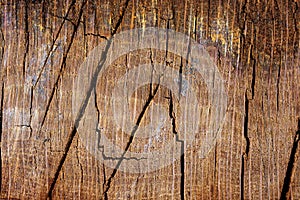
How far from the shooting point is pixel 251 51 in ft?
9.52

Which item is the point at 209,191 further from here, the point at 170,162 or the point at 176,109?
the point at 176,109

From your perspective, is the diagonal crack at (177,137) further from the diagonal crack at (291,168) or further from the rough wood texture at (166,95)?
the diagonal crack at (291,168)

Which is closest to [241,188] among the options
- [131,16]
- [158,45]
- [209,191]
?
[209,191]

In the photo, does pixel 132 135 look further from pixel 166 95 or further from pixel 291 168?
pixel 291 168

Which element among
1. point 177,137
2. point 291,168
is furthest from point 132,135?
point 291,168

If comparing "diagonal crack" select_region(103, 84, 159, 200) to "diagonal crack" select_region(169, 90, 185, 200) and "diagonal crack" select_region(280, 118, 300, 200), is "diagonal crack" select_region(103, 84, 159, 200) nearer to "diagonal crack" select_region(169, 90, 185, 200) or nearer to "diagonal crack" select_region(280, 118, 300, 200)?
"diagonal crack" select_region(169, 90, 185, 200)

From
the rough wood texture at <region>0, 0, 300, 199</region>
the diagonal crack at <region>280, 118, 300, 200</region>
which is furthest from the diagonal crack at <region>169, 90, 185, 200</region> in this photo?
the diagonal crack at <region>280, 118, 300, 200</region>

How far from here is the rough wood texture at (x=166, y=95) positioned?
2904 mm

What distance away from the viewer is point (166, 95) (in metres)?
2.91

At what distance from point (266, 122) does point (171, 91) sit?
1.66 ft

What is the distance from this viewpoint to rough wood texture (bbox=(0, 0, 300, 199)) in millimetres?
2904

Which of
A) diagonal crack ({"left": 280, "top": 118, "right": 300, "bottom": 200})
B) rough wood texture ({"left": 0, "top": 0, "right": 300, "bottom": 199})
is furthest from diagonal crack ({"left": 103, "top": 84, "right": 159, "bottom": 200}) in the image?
diagonal crack ({"left": 280, "top": 118, "right": 300, "bottom": 200})

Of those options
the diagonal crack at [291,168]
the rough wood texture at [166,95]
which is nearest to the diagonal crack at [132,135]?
the rough wood texture at [166,95]

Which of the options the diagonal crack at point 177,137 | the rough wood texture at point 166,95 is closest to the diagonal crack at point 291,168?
the rough wood texture at point 166,95
